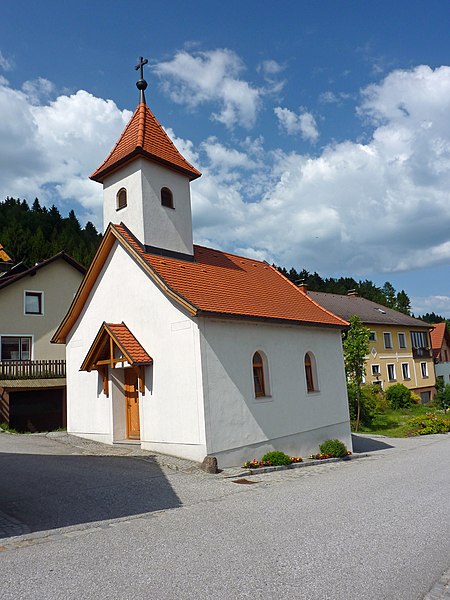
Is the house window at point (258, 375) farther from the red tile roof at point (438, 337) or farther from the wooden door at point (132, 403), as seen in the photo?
the red tile roof at point (438, 337)

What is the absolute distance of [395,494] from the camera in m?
10.4

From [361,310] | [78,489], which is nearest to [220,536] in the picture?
[78,489]

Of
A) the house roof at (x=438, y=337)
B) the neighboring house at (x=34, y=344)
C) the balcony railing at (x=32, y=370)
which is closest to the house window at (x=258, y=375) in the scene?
the neighboring house at (x=34, y=344)

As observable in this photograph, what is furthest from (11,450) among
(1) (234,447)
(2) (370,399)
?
(2) (370,399)

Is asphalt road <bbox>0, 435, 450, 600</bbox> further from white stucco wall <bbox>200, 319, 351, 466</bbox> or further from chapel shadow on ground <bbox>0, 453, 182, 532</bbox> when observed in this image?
white stucco wall <bbox>200, 319, 351, 466</bbox>

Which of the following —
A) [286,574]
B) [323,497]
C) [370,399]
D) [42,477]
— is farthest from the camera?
[370,399]

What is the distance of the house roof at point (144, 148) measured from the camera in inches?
675

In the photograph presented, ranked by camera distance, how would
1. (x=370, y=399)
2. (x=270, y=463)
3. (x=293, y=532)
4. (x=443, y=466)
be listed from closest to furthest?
(x=293, y=532) < (x=270, y=463) < (x=443, y=466) < (x=370, y=399)

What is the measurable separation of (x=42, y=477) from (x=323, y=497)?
6.37 metres

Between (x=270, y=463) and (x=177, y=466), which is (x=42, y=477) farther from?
(x=270, y=463)

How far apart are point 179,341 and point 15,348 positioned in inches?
714

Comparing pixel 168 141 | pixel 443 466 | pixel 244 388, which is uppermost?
pixel 168 141

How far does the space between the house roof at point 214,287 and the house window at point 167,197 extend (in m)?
1.78

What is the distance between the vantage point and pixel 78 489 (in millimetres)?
10109
